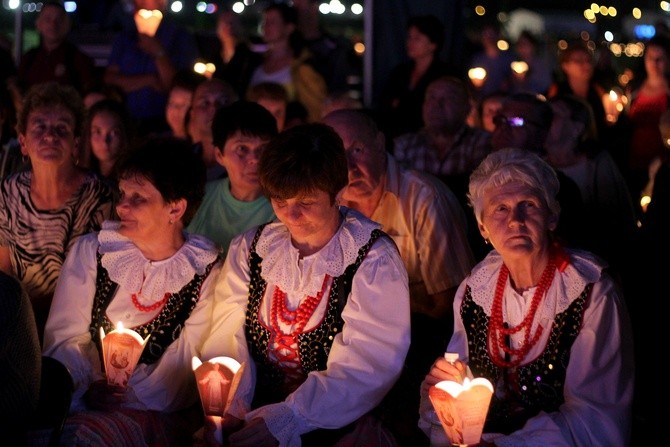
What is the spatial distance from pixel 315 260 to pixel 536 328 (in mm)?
915

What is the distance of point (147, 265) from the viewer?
4.70m

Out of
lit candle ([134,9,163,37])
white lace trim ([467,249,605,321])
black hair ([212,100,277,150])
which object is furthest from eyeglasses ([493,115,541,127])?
lit candle ([134,9,163,37])

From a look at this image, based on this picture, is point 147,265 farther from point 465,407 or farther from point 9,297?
point 9,297

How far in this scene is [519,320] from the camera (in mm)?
4152

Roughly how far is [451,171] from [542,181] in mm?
3013

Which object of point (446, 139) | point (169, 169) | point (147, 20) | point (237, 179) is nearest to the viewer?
point (169, 169)

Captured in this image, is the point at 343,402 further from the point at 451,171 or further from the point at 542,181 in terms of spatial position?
the point at 451,171

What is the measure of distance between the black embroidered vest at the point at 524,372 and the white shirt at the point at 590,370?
0.10 ft

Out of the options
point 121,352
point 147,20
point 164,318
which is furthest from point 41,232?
point 147,20

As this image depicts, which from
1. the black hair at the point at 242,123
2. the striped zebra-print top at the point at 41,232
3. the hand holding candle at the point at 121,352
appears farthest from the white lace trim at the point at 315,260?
the striped zebra-print top at the point at 41,232

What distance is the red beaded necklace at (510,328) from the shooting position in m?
4.11

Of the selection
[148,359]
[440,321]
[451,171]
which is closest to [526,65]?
[451,171]

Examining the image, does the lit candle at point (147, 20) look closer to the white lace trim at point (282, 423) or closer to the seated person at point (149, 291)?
the seated person at point (149, 291)

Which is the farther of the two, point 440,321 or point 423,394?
point 440,321
